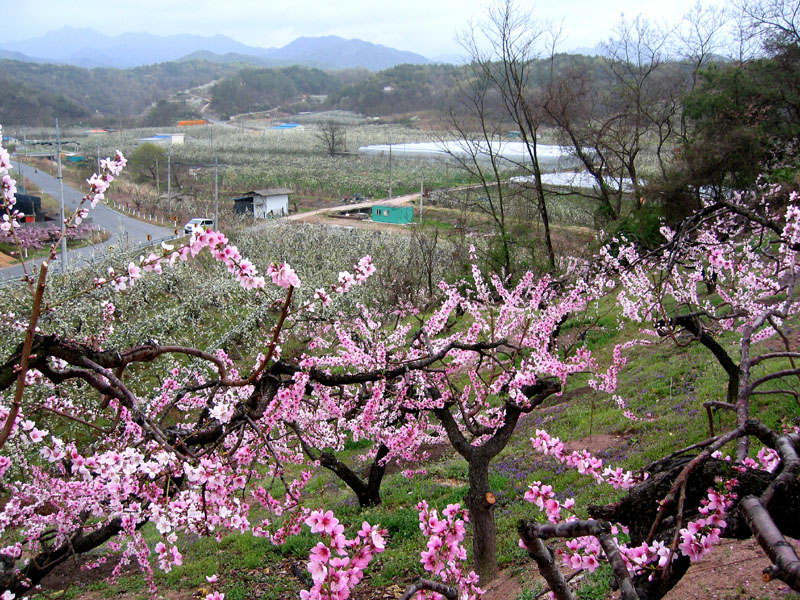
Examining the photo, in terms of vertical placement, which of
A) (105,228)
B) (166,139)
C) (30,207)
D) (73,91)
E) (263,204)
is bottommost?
(105,228)

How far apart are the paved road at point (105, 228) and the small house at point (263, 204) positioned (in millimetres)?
8967

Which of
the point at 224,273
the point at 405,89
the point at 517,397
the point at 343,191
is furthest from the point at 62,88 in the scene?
the point at 517,397

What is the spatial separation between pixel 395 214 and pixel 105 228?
1901 cm

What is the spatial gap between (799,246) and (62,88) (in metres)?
149

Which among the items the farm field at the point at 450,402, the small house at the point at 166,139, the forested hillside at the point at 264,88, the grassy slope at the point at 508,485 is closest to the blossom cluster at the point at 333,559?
the farm field at the point at 450,402

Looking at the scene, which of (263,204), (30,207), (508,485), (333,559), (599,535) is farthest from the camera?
(263,204)

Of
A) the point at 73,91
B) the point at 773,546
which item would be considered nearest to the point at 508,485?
the point at 773,546

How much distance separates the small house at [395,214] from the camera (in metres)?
42.8

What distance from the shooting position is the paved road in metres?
22.9

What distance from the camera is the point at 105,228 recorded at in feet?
111

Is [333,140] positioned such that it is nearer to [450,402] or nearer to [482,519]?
[450,402]

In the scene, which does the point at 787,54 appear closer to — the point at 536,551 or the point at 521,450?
the point at 521,450

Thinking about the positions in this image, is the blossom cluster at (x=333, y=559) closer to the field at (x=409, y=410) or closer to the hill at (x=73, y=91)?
the field at (x=409, y=410)

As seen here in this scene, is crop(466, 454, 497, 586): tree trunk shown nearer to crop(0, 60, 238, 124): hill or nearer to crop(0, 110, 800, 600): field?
crop(0, 110, 800, 600): field
